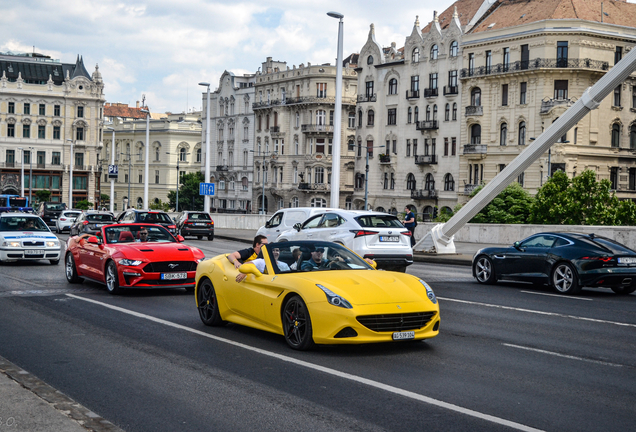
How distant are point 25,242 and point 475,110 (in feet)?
→ 181

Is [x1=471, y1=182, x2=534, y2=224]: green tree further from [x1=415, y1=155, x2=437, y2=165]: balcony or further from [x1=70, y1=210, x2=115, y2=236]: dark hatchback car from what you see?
[x1=70, y1=210, x2=115, y2=236]: dark hatchback car

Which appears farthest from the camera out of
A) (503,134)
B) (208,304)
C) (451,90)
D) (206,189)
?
(451,90)

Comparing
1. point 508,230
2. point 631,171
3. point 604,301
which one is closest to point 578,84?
point 631,171

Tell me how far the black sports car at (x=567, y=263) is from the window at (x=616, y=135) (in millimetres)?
53529

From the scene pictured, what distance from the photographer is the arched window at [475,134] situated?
71.8 m

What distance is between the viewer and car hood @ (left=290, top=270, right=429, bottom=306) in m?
9.03

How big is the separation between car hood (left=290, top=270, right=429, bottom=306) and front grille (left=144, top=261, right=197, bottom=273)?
6052 mm

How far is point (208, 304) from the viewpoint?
37.4 ft

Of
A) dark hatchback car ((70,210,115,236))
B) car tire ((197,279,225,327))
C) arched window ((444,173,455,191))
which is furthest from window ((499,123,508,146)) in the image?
car tire ((197,279,225,327))

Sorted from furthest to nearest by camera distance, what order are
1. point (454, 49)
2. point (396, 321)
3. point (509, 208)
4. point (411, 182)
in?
point (411, 182), point (454, 49), point (509, 208), point (396, 321)

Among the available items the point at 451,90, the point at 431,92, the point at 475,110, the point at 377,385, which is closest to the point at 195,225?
the point at 377,385

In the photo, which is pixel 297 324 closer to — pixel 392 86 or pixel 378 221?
pixel 378 221

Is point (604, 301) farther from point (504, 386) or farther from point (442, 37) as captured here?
point (442, 37)

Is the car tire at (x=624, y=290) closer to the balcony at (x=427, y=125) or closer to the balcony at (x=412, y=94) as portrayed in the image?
the balcony at (x=427, y=125)
